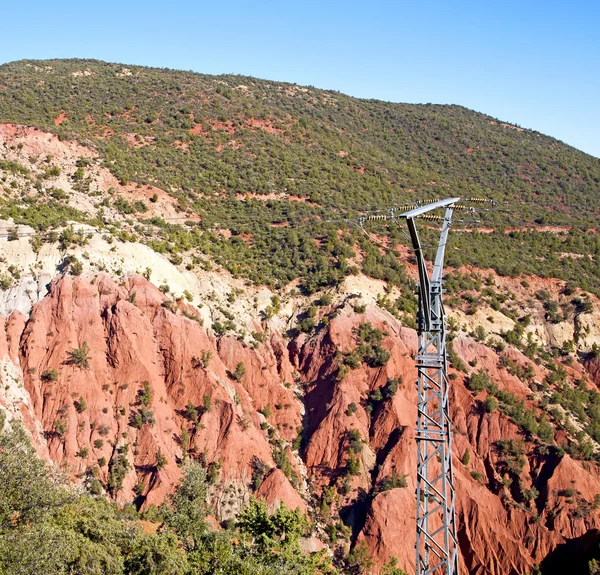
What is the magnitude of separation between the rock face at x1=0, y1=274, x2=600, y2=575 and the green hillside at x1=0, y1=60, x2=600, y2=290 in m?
7.83

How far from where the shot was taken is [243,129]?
2682 inches

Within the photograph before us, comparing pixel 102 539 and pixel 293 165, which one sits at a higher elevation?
pixel 293 165

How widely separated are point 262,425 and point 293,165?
3029 cm

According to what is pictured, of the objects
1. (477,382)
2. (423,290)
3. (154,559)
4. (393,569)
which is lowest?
(393,569)

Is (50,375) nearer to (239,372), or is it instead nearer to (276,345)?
(239,372)

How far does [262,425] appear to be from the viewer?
127 feet

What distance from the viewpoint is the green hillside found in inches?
2035

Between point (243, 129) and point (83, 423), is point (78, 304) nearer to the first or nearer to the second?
point (83, 423)

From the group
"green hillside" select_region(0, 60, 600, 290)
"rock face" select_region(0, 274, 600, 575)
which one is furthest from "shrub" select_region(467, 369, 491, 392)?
"green hillside" select_region(0, 60, 600, 290)

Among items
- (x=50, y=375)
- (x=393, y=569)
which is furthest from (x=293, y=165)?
(x=393, y=569)

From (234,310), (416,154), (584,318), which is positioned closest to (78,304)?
(234,310)

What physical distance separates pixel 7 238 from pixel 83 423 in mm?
12128

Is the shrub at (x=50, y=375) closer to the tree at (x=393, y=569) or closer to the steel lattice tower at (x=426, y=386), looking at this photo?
the tree at (x=393, y=569)

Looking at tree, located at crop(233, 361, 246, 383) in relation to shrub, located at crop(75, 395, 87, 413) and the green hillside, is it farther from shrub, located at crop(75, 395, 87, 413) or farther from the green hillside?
shrub, located at crop(75, 395, 87, 413)
